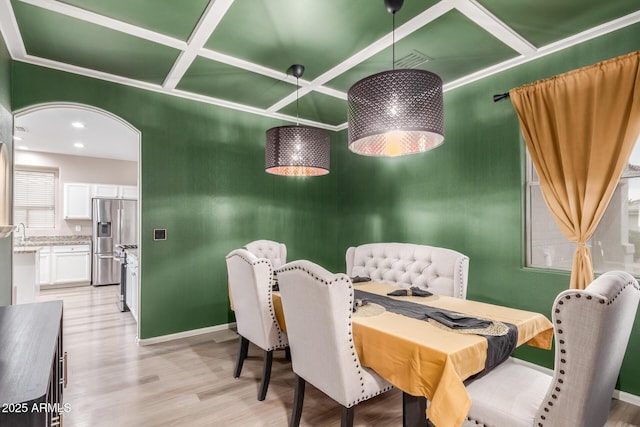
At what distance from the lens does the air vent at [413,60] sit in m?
2.76

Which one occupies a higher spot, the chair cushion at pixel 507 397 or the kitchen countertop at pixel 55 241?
the kitchen countertop at pixel 55 241

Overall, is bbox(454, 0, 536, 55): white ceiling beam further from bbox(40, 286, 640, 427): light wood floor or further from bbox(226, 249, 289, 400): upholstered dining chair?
bbox(40, 286, 640, 427): light wood floor

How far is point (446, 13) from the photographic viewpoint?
2201 millimetres

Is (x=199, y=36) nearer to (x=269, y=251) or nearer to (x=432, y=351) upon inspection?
(x=269, y=251)

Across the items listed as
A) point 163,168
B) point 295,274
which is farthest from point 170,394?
point 163,168

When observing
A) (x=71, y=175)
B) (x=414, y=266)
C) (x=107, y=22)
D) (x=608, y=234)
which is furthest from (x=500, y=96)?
(x=71, y=175)

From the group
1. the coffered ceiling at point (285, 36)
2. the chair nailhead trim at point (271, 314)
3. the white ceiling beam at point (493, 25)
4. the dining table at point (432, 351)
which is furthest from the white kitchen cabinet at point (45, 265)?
the white ceiling beam at point (493, 25)

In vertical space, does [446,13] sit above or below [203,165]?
above

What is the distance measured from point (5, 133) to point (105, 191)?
5.05 metres

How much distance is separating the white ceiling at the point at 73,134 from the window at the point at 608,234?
4050mm

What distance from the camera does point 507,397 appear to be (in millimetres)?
1438

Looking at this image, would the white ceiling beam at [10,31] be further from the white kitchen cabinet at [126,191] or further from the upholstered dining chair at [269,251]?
the white kitchen cabinet at [126,191]

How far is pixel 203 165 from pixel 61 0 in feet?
6.42

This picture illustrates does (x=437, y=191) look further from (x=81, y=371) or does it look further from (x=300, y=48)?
(x=81, y=371)
